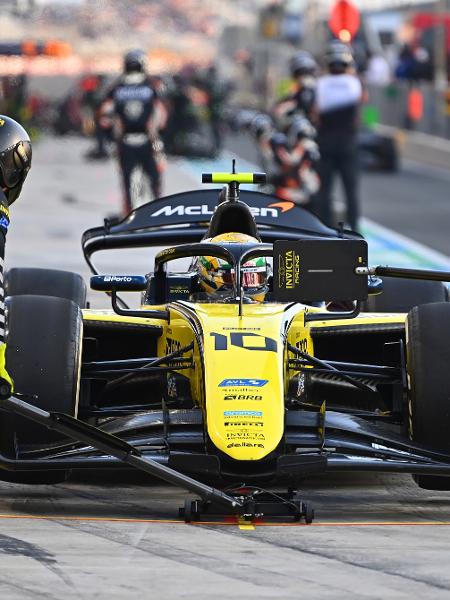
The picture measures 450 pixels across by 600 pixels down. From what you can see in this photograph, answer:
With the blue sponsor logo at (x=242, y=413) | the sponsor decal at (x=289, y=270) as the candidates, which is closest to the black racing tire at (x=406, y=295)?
the sponsor decal at (x=289, y=270)

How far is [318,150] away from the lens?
63.8 feet

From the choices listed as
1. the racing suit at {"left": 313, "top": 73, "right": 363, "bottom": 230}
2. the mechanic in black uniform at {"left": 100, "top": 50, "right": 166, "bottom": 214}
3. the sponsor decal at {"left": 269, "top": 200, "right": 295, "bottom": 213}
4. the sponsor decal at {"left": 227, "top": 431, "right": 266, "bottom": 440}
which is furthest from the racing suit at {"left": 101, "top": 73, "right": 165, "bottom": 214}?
the sponsor decal at {"left": 227, "top": 431, "right": 266, "bottom": 440}

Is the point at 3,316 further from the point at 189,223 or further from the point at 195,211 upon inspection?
the point at 195,211

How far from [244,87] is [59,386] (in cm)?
5493

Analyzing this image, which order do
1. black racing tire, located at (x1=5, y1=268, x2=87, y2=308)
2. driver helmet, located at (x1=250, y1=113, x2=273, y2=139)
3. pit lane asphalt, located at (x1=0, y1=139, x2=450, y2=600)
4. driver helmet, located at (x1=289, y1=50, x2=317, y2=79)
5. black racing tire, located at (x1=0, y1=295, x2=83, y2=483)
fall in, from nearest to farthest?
1. pit lane asphalt, located at (x1=0, y1=139, x2=450, y2=600)
2. black racing tire, located at (x1=0, y1=295, x2=83, y2=483)
3. black racing tire, located at (x1=5, y1=268, x2=87, y2=308)
4. driver helmet, located at (x1=289, y1=50, x2=317, y2=79)
5. driver helmet, located at (x1=250, y1=113, x2=273, y2=139)

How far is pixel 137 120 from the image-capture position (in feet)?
63.7

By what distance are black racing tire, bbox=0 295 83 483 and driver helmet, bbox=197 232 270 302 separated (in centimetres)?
86

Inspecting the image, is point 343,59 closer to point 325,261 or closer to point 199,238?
point 199,238

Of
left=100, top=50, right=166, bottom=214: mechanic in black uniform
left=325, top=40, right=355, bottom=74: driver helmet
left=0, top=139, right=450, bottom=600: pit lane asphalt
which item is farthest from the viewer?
left=325, top=40, right=355, bottom=74: driver helmet

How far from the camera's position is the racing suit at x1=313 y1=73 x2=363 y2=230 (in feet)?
63.2

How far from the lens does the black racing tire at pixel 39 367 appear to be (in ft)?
24.4

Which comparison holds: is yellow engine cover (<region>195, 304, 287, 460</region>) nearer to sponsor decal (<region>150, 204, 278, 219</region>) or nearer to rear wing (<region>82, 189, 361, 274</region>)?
rear wing (<region>82, 189, 361, 274</region>)

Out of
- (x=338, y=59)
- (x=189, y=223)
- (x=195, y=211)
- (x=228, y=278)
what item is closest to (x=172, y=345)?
(x=228, y=278)

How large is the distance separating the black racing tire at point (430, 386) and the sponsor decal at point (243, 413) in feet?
2.80
